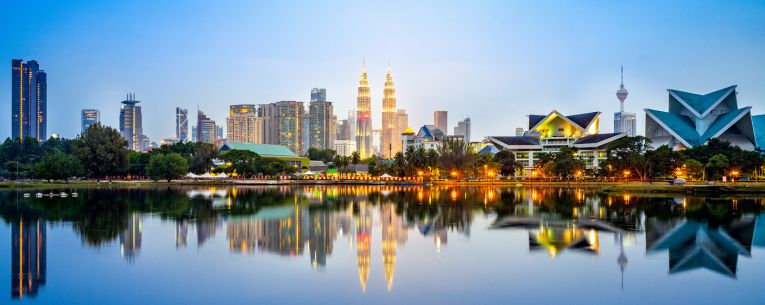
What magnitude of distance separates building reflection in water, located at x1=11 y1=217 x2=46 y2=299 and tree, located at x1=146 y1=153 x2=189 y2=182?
142 ft

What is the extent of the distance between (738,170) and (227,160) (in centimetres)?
6171

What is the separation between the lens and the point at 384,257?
58.9 ft

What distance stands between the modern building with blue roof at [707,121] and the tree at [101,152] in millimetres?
65672

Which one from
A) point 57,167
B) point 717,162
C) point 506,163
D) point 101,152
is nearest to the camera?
point 717,162

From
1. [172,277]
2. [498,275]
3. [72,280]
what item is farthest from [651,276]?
[72,280]

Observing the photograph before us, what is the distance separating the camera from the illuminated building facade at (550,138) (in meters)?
97.6

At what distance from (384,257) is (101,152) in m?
56.1

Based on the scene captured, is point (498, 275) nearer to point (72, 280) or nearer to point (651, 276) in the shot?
point (651, 276)

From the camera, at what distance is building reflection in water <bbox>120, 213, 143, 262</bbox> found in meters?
18.2

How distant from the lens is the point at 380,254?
1853cm

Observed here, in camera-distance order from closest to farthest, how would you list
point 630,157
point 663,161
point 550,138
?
point 663,161
point 630,157
point 550,138

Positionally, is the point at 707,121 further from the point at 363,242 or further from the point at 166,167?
the point at 363,242

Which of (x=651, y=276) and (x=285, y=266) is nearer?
(x=651, y=276)

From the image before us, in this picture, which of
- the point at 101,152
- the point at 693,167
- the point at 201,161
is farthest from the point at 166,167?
the point at 693,167
